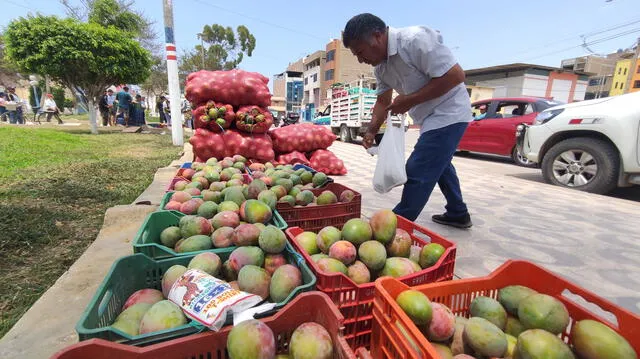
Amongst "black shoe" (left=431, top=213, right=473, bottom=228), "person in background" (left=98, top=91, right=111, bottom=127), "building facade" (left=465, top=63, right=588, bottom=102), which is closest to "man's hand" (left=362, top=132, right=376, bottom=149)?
"black shoe" (left=431, top=213, right=473, bottom=228)

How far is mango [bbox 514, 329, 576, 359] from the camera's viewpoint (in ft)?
3.15

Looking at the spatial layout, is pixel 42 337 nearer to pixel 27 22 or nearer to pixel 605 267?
pixel 605 267

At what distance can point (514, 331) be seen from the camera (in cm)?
124

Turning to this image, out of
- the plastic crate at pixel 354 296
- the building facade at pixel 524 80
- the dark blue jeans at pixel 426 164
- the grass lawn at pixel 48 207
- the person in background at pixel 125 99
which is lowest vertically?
the grass lawn at pixel 48 207

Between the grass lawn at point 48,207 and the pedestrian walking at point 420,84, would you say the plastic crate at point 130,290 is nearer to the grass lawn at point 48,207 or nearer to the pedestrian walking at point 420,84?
the grass lawn at point 48,207

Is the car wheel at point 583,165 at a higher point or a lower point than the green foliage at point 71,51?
lower

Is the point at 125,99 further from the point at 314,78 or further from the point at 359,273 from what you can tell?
the point at 314,78

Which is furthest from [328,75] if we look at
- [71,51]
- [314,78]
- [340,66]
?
[71,51]

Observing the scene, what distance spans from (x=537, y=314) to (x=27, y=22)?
52.4ft

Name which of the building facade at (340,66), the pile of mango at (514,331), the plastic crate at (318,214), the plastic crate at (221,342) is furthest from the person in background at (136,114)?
the building facade at (340,66)

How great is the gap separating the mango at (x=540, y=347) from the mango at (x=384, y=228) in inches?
30.0

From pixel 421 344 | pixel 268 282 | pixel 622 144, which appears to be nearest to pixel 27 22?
pixel 268 282

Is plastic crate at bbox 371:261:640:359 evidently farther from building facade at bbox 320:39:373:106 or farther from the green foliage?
building facade at bbox 320:39:373:106

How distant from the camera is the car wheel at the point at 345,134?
14500 millimetres
